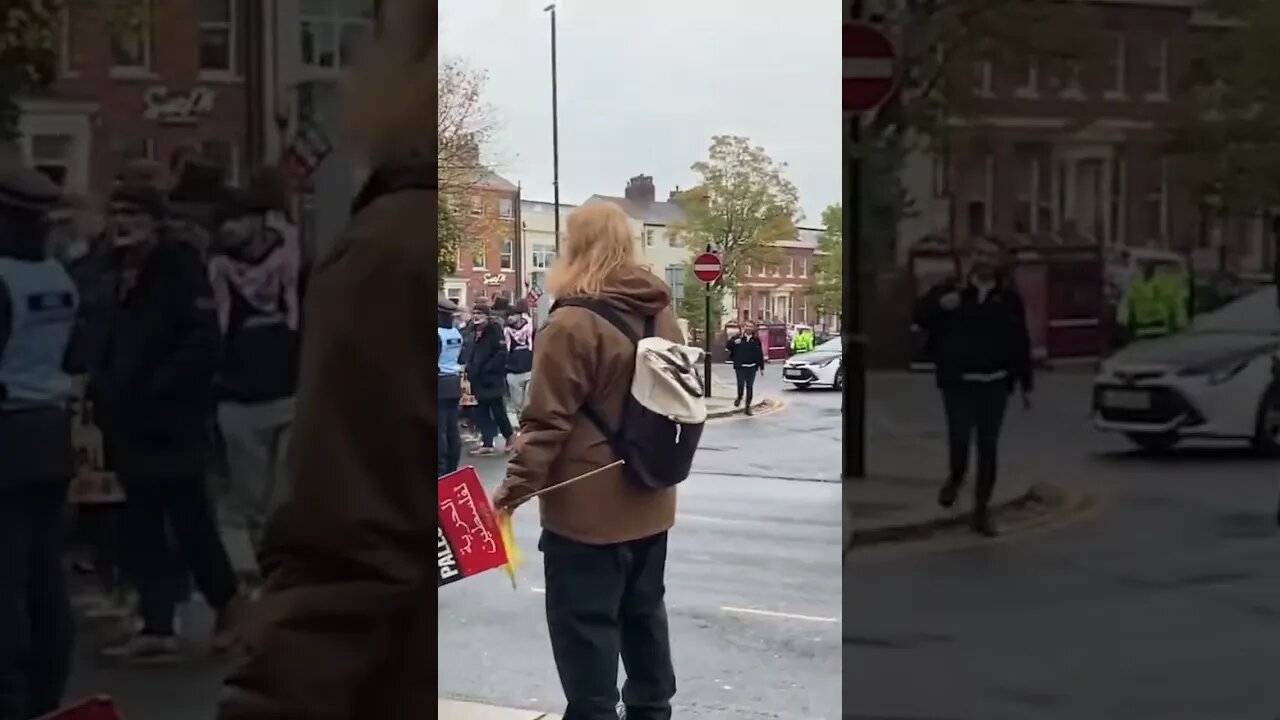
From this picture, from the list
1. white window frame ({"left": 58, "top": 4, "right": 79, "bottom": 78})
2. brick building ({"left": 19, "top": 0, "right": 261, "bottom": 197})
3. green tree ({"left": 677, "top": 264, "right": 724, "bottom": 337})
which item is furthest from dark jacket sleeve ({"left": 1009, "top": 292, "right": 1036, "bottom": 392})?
white window frame ({"left": 58, "top": 4, "right": 79, "bottom": 78})

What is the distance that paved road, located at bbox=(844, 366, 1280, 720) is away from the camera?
1712 millimetres

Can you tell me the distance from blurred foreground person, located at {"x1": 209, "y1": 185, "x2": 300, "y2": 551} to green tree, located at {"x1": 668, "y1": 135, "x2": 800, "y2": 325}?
2.66ft

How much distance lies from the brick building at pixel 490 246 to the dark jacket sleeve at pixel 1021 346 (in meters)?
1.12

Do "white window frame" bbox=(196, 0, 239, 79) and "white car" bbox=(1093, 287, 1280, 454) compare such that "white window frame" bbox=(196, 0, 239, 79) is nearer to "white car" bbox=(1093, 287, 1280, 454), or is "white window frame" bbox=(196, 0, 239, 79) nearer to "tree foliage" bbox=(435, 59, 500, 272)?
"tree foliage" bbox=(435, 59, 500, 272)

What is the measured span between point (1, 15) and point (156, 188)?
36cm

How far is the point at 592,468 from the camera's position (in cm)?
226

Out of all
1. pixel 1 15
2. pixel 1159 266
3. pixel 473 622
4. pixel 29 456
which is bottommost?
pixel 473 622

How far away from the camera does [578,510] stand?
7.45 ft

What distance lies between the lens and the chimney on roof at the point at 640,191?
242 centimetres

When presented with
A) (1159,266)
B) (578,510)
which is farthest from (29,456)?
(1159,266)

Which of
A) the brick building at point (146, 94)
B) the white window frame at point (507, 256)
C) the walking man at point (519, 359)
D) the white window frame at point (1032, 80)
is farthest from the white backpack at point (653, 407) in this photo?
the white window frame at point (1032, 80)

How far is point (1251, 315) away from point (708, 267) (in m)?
1.07

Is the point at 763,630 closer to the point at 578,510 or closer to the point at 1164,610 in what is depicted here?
the point at 578,510

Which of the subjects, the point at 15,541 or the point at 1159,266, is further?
the point at 15,541
